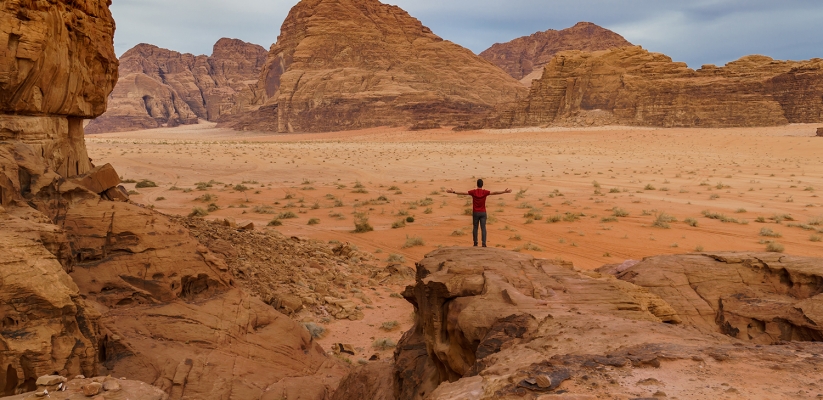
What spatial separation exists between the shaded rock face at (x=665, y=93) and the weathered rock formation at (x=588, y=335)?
216 feet

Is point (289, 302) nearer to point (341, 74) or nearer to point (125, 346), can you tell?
point (125, 346)

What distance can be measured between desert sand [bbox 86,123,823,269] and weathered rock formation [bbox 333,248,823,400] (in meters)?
5.43

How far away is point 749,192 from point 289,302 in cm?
2156

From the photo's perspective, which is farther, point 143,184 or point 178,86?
point 178,86

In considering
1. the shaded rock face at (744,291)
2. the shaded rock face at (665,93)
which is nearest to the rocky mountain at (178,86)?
the shaded rock face at (665,93)

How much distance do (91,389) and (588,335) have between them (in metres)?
3.21

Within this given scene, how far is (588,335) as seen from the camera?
367 centimetres

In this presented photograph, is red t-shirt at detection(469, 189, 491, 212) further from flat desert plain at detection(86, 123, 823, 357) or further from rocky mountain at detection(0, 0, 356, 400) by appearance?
rocky mountain at detection(0, 0, 356, 400)

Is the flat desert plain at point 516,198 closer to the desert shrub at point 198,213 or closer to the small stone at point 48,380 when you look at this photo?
the desert shrub at point 198,213

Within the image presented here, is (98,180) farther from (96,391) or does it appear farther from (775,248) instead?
(775,248)

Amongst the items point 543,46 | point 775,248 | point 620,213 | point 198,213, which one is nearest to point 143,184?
point 198,213

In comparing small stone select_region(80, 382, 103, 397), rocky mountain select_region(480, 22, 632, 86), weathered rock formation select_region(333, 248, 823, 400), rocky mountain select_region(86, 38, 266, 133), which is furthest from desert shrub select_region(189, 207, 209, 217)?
rocky mountain select_region(480, 22, 632, 86)

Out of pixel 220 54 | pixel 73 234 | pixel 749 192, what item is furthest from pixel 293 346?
pixel 220 54

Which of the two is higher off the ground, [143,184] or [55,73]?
[55,73]
